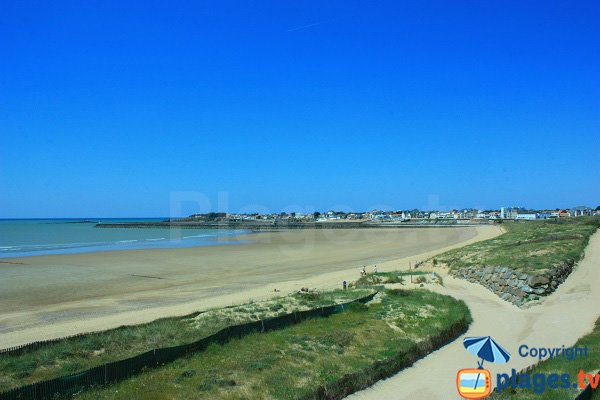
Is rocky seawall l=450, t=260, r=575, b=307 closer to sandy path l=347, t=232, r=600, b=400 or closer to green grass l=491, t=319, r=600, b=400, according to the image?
sandy path l=347, t=232, r=600, b=400

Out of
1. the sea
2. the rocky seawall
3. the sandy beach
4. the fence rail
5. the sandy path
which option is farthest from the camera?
the sea

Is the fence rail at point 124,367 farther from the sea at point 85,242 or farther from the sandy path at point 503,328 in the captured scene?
the sea at point 85,242

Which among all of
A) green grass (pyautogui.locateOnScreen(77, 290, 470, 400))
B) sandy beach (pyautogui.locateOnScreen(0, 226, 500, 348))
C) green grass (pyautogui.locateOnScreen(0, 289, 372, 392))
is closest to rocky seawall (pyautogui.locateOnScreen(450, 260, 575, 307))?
green grass (pyautogui.locateOnScreen(77, 290, 470, 400))

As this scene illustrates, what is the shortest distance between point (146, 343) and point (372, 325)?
7031mm

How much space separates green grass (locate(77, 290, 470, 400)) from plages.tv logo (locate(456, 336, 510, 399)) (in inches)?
141

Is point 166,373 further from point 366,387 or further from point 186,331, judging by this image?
point 366,387

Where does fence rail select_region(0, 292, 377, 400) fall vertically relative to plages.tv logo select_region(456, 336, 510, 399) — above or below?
below

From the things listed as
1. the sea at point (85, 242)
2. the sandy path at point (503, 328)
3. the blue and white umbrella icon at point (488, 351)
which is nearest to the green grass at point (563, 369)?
the sandy path at point (503, 328)

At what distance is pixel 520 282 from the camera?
66.6 feet

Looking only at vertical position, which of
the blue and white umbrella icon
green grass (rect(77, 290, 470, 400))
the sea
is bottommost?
green grass (rect(77, 290, 470, 400))

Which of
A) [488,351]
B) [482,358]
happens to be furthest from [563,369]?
[488,351]

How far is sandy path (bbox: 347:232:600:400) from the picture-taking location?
10.9 meters

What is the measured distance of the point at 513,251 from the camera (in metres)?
27.6

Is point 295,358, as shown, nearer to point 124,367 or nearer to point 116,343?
point 124,367
